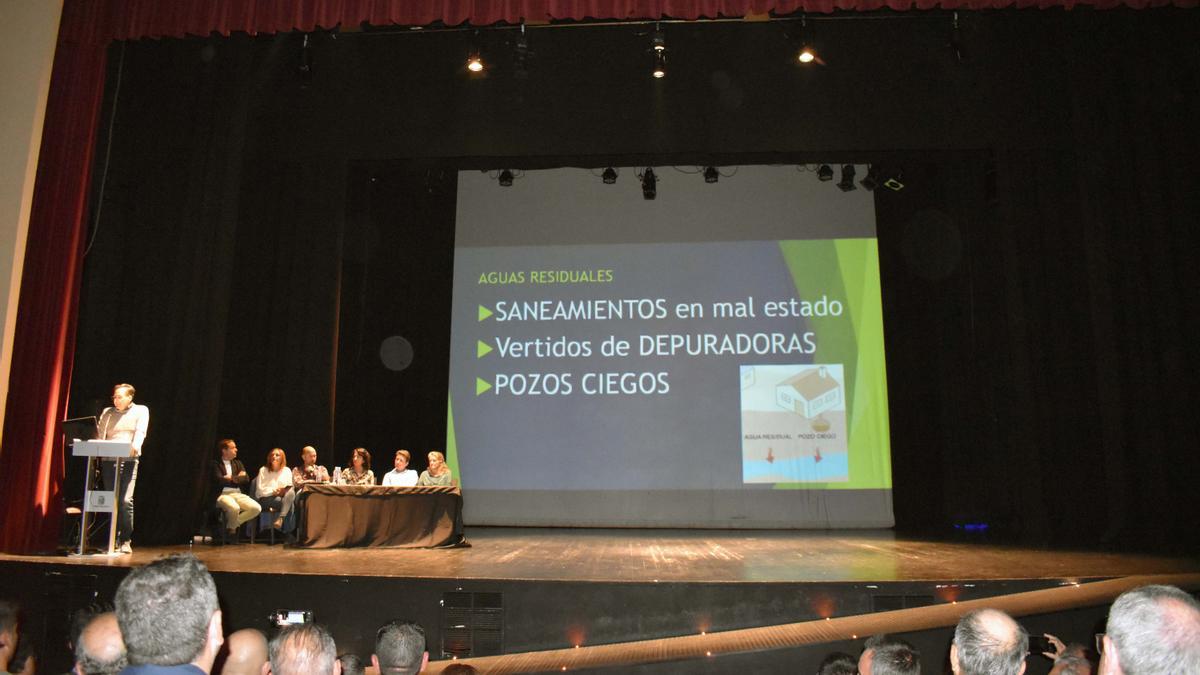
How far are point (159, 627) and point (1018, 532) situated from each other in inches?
311

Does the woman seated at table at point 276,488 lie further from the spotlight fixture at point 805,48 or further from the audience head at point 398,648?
the audience head at point 398,648

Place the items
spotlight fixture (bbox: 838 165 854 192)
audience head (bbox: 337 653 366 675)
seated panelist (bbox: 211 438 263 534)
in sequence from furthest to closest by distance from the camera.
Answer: spotlight fixture (bbox: 838 165 854 192), seated panelist (bbox: 211 438 263 534), audience head (bbox: 337 653 366 675)

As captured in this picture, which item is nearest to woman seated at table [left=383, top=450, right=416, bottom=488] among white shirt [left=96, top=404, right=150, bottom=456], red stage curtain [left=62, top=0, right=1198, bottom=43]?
white shirt [left=96, top=404, right=150, bottom=456]

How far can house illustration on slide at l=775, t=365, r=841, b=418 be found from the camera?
871 cm

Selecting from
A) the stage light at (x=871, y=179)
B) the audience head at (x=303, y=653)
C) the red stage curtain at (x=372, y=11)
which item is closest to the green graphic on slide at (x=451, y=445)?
the red stage curtain at (x=372, y=11)

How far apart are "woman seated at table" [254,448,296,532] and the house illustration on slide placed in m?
4.56

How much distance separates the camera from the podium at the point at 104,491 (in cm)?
539

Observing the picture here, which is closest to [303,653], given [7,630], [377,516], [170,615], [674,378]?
[170,615]

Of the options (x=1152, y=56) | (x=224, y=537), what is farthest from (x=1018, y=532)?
(x=224, y=537)

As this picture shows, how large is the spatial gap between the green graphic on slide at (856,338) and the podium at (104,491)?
19.2ft

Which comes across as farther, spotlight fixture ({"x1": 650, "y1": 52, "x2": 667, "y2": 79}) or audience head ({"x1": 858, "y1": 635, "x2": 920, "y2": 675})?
spotlight fixture ({"x1": 650, "y1": 52, "x2": 667, "y2": 79})

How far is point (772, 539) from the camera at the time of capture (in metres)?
7.71

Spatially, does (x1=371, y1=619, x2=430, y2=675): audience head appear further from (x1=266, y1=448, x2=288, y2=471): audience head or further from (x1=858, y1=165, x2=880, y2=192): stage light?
(x1=858, y1=165, x2=880, y2=192): stage light

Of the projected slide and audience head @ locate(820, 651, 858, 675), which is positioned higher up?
the projected slide
